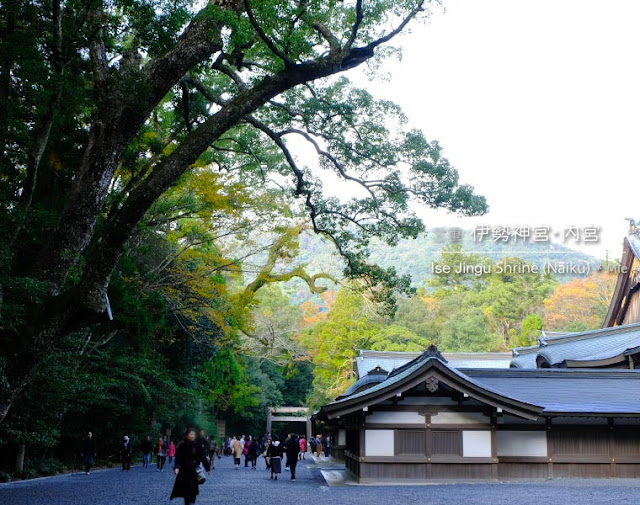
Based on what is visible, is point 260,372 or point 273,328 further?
point 260,372

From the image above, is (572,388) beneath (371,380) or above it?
beneath

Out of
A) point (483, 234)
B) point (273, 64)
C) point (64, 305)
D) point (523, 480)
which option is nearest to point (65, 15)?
point (273, 64)

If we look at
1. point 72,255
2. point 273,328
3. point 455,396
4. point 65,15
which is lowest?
point 455,396

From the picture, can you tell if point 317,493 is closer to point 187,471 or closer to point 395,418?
point 395,418

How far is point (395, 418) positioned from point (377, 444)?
0.85 meters

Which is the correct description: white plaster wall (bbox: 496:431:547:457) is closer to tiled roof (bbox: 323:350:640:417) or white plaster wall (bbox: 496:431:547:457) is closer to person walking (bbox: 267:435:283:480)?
tiled roof (bbox: 323:350:640:417)

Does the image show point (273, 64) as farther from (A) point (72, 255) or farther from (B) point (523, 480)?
(B) point (523, 480)

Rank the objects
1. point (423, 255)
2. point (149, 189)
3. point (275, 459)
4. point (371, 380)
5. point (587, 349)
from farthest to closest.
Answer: point (423, 255) < point (587, 349) < point (371, 380) < point (275, 459) < point (149, 189)

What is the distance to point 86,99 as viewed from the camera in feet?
38.4

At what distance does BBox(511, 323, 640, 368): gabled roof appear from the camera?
→ 24.3 meters

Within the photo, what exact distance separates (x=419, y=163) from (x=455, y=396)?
256 inches

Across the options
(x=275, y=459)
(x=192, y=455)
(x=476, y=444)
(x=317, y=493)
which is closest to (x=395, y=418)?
(x=476, y=444)

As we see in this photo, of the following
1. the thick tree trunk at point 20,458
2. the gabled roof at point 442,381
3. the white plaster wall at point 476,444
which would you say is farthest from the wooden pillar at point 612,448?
the thick tree trunk at point 20,458

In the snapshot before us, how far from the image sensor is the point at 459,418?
17.2 m
